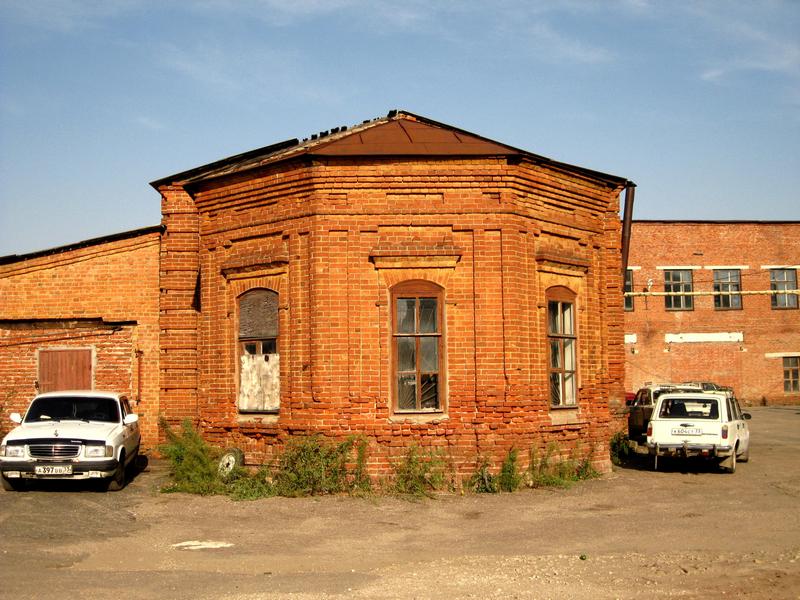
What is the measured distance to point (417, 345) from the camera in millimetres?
14953

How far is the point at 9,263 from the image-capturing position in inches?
736

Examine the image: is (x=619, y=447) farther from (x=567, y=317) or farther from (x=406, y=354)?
(x=406, y=354)

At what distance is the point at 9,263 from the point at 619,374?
507 inches

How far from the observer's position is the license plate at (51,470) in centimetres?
1359

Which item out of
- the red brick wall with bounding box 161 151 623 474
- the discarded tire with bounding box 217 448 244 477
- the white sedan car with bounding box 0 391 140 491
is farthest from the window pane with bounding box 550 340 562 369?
the white sedan car with bounding box 0 391 140 491

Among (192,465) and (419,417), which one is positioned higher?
(419,417)

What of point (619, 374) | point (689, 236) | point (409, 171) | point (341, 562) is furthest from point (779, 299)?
point (341, 562)

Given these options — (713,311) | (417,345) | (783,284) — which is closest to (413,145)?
(417,345)

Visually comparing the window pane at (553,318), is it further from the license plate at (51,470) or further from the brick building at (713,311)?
the brick building at (713,311)

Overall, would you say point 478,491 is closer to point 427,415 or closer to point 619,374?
point 427,415

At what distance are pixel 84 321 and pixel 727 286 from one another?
34.6 m

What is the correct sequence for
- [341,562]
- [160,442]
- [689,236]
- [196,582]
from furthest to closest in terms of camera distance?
[689,236], [160,442], [341,562], [196,582]

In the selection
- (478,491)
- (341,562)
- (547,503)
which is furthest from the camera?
(478,491)

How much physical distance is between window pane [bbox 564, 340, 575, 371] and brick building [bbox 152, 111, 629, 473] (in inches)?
11.2
